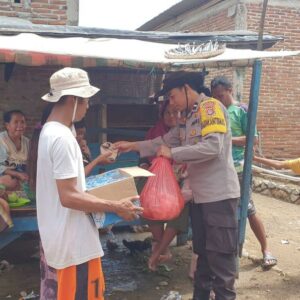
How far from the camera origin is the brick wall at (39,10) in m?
6.62

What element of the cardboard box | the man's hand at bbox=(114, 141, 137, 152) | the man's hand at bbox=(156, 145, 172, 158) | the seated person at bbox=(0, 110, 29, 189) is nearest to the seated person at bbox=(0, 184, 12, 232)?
the seated person at bbox=(0, 110, 29, 189)

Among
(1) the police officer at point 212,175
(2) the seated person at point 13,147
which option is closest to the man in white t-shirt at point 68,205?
(1) the police officer at point 212,175

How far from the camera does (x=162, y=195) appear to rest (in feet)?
10.7

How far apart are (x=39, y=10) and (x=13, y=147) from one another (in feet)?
9.57

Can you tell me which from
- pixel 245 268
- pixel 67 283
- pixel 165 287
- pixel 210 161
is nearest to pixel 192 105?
pixel 210 161

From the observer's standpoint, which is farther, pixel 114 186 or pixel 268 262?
pixel 268 262

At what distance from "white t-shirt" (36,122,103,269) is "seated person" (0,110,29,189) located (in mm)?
2241

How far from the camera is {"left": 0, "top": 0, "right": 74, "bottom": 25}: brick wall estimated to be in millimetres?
6621

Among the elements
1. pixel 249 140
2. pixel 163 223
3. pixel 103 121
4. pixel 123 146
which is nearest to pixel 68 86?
pixel 123 146

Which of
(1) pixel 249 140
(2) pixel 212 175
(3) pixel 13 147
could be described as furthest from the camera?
(3) pixel 13 147

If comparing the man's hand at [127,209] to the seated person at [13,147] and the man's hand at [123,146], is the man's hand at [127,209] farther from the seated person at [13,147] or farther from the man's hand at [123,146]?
the seated person at [13,147]

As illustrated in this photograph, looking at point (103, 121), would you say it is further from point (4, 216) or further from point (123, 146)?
point (4, 216)

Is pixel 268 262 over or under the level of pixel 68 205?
under

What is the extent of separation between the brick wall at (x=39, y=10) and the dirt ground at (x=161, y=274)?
3.23m
